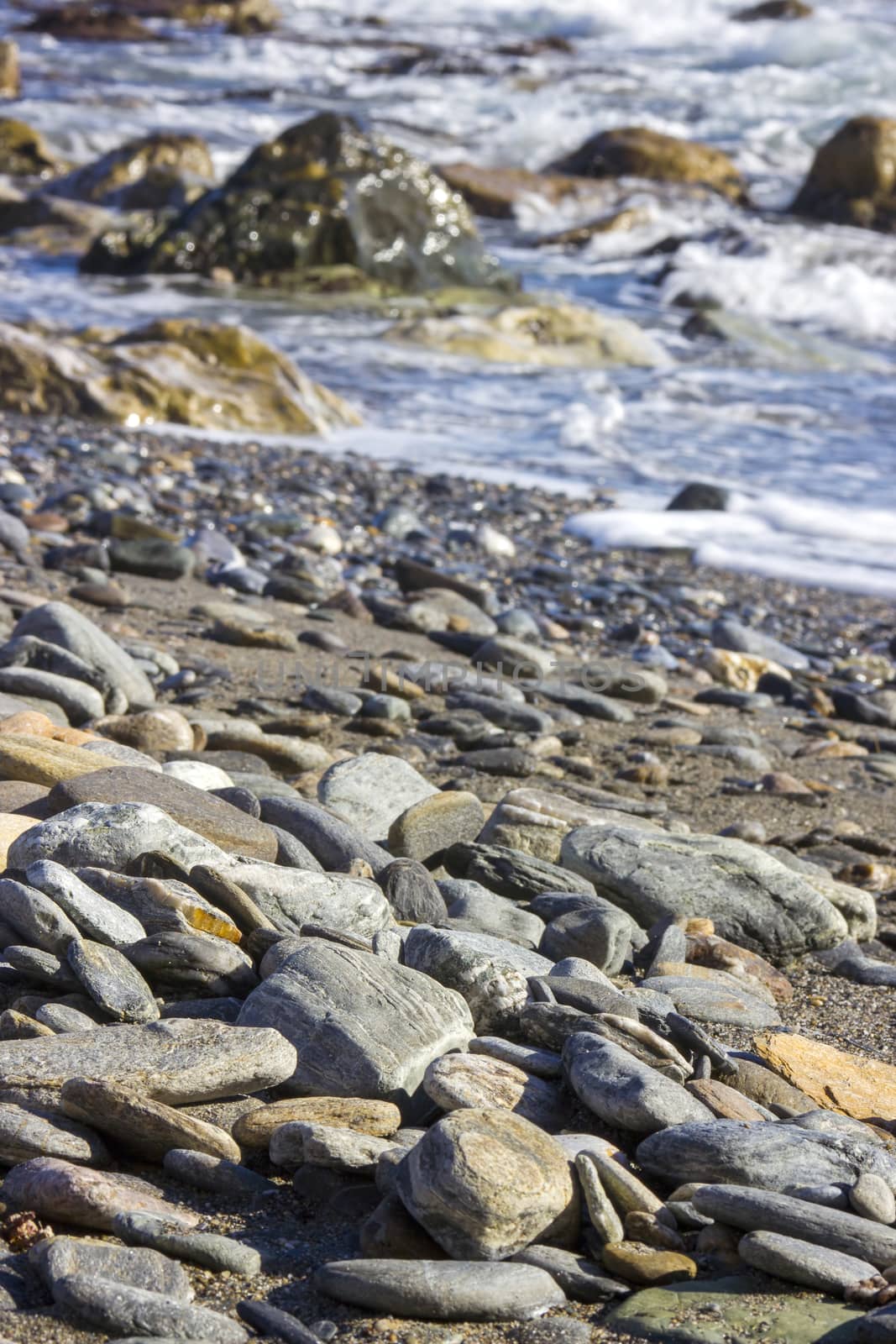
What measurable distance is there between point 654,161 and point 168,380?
1532 centimetres

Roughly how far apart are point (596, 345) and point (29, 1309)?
1051 cm

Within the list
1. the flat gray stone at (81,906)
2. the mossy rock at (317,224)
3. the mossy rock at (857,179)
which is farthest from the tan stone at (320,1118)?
the mossy rock at (857,179)

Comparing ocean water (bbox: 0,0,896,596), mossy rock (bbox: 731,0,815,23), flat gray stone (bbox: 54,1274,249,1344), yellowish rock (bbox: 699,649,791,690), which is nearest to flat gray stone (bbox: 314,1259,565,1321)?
flat gray stone (bbox: 54,1274,249,1344)

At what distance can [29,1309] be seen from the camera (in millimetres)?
1459

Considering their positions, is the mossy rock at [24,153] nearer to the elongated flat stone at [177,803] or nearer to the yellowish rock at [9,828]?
the elongated flat stone at [177,803]

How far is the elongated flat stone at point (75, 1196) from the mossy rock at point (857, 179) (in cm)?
1934

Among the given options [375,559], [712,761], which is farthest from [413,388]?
[712,761]

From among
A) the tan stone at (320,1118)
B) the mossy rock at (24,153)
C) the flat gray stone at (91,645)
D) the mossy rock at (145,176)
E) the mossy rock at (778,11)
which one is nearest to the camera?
the tan stone at (320,1118)

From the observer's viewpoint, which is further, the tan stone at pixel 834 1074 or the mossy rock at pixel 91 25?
the mossy rock at pixel 91 25

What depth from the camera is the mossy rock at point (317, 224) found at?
12453 mm

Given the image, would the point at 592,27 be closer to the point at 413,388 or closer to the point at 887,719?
the point at 413,388

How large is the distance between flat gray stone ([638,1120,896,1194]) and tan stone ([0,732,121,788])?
138 cm

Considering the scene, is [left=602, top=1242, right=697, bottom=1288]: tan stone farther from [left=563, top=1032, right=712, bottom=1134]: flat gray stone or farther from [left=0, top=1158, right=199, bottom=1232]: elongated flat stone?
[left=0, top=1158, right=199, bottom=1232]: elongated flat stone

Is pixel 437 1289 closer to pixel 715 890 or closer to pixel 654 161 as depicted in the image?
pixel 715 890
